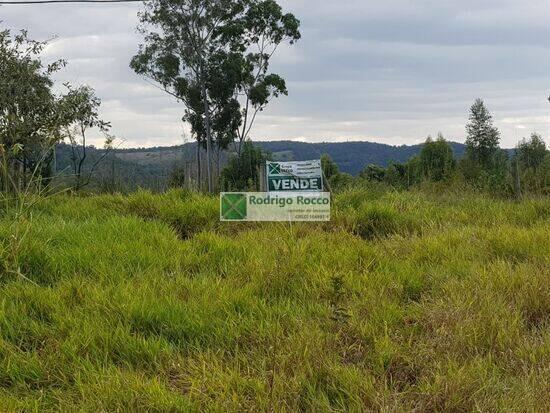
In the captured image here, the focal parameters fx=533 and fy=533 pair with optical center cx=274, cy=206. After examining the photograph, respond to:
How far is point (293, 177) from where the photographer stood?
20.8 ft

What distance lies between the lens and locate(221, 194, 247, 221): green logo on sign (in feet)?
19.9

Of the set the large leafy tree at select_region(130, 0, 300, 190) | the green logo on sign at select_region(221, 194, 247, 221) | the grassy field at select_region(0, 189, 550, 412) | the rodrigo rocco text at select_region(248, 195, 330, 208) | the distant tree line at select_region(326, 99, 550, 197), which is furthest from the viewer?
the large leafy tree at select_region(130, 0, 300, 190)

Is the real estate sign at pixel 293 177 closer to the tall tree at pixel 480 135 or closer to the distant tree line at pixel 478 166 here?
the distant tree line at pixel 478 166

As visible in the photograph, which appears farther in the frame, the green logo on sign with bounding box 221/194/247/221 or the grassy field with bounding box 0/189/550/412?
the green logo on sign with bounding box 221/194/247/221

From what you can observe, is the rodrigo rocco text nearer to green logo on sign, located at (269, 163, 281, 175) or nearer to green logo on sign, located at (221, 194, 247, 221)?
green logo on sign, located at (221, 194, 247, 221)

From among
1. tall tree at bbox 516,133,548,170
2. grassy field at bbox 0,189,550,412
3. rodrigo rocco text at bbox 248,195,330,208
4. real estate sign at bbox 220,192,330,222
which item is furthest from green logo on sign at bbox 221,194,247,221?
tall tree at bbox 516,133,548,170

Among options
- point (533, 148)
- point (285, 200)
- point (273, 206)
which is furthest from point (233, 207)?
point (533, 148)

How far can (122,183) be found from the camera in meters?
10.3

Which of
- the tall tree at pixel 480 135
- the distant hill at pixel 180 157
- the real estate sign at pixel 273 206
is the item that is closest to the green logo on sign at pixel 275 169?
the real estate sign at pixel 273 206

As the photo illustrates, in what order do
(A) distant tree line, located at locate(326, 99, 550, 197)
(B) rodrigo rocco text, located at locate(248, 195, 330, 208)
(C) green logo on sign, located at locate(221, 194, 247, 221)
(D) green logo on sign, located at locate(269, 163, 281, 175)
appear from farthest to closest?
(A) distant tree line, located at locate(326, 99, 550, 197)
(D) green logo on sign, located at locate(269, 163, 281, 175)
(B) rodrigo rocco text, located at locate(248, 195, 330, 208)
(C) green logo on sign, located at locate(221, 194, 247, 221)

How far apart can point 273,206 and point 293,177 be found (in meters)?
0.43

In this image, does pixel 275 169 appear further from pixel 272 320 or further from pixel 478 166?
pixel 478 166

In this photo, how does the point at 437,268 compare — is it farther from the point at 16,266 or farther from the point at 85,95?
the point at 85,95

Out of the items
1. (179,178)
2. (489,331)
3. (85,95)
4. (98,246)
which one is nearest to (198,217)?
(98,246)
